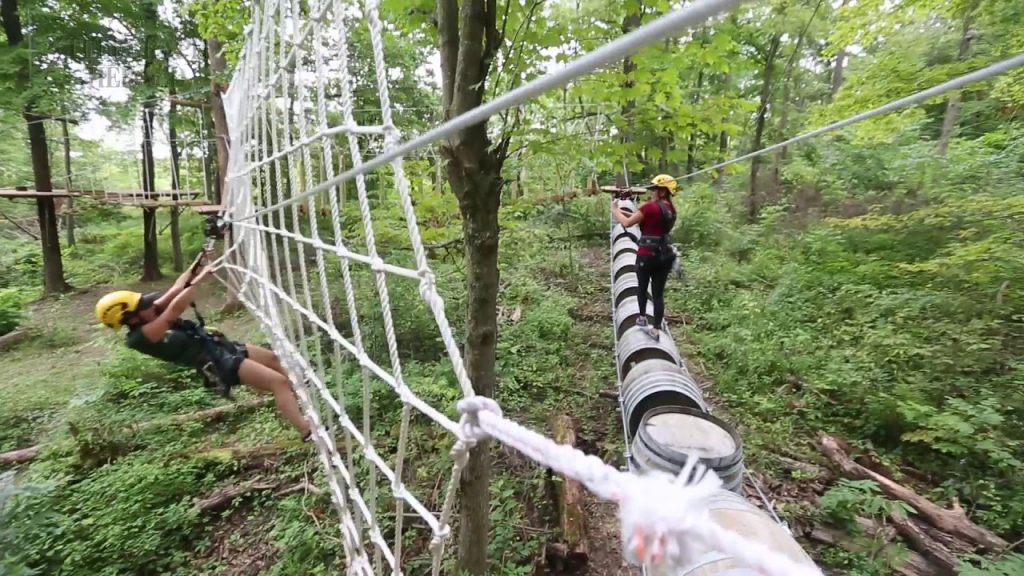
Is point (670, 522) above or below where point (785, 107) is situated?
below

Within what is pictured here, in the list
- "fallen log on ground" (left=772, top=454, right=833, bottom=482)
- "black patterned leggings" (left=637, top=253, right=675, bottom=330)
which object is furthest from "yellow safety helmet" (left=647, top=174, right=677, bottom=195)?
"fallen log on ground" (left=772, top=454, right=833, bottom=482)

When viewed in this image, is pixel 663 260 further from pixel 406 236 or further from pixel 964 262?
pixel 964 262

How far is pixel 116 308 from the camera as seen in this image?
260 centimetres

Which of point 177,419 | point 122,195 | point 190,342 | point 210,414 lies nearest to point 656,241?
point 190,342

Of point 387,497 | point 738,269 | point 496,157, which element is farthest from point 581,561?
point 738,269

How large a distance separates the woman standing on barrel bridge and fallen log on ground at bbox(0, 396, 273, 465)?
353 centimetres

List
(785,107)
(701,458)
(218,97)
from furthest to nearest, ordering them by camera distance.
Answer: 1. (785,107)
2. (218,97)
3. (701,458)

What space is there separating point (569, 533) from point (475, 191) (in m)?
2.06

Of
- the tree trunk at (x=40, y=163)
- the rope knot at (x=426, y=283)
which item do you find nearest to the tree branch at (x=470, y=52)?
the rope knot at (x=426, y=283)

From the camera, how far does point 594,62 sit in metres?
0.57

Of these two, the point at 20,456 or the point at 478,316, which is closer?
→ the point at 478,316

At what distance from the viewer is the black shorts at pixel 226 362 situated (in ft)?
9.39

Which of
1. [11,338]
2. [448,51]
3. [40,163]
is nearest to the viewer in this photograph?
[448,51]

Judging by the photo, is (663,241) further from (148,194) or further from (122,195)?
(122,195)
